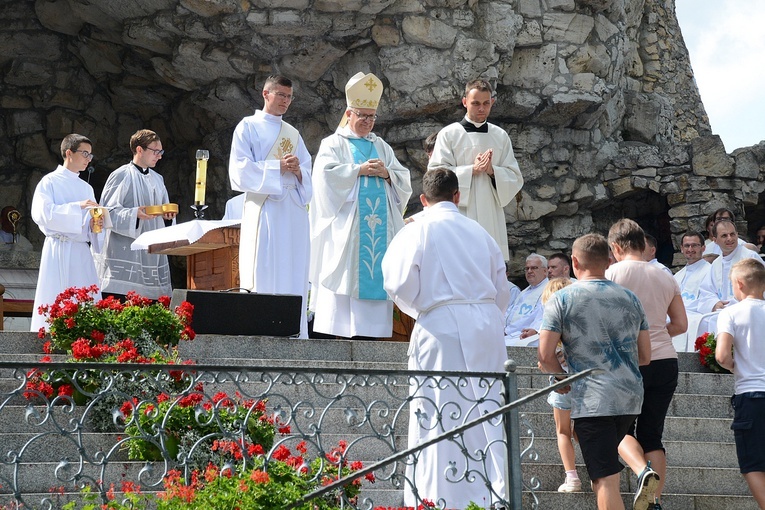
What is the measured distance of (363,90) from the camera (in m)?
9.22

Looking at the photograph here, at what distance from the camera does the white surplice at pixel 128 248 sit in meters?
10.2

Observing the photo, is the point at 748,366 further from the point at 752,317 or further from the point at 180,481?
the point at 180,481

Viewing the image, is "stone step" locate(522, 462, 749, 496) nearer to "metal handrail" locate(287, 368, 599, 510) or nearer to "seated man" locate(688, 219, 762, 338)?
"metal handrail" locate(287, 368, 599, 510)

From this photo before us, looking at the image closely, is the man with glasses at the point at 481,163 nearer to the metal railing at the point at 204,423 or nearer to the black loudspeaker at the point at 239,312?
the black loudspeaker at the point at 239,312

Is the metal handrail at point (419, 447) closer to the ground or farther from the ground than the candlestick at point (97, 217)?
closer to the ground

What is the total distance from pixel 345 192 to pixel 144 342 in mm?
2546

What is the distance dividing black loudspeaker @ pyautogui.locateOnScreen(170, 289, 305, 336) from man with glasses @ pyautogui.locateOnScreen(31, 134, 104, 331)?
191 centimetres

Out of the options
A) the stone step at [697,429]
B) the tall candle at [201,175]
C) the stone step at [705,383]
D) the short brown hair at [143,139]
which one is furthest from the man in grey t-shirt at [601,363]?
the short brown hair at [143,139]

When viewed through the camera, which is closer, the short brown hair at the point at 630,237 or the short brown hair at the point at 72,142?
the short brown hair at the point at 630,237

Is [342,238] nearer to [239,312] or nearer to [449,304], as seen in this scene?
[239,312]

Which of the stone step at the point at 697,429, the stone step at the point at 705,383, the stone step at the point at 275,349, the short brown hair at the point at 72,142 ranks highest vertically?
the short brown hair at the point at 72,142

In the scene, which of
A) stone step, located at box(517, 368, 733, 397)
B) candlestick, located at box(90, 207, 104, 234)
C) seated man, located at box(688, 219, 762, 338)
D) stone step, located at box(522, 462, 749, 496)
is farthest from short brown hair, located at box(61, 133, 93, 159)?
seated man, located at box(688, 219, 762, 338)

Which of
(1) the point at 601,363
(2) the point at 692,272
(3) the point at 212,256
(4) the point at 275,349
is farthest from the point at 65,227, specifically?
(2) the point at 692,272

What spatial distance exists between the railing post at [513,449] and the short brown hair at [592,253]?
866 millimetres
